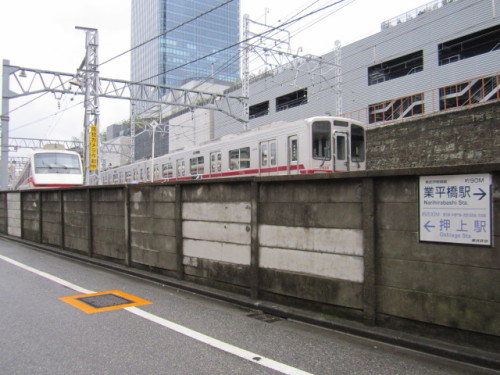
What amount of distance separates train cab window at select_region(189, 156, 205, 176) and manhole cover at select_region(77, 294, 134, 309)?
1156 cm

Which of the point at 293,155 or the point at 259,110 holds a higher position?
the point at 259,110

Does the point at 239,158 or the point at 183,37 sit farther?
the point at 183,37

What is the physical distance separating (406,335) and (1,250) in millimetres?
12437

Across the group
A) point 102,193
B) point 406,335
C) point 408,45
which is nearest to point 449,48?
point 408,45

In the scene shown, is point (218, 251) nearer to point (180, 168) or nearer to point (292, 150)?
point (292, 150)

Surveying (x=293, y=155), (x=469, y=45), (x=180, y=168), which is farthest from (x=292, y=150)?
(x=469, y=45)

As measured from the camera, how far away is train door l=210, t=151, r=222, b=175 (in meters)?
16.7

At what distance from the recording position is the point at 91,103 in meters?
19.7

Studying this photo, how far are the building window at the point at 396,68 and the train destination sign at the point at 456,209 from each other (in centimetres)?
2613

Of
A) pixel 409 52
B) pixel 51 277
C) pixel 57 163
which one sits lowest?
pixel 51 277

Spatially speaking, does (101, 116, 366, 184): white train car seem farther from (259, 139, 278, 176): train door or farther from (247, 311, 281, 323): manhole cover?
(247, 311, 281, 323): manhole cover

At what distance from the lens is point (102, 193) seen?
9.86 meters

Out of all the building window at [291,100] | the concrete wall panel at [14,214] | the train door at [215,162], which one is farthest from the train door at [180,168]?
the building window at [291,100]

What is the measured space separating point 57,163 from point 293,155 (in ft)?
57.2
